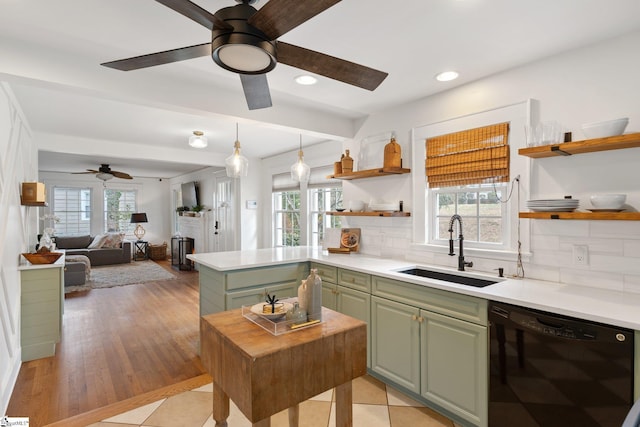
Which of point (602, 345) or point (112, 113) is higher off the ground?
point (112, 113)

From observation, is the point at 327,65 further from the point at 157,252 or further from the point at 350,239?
the point at 157,252

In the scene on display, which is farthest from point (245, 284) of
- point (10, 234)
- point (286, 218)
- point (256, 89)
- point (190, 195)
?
point (190, 195)

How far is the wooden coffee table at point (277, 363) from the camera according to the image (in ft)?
4.43

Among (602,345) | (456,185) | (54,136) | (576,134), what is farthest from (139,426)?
(54,136)

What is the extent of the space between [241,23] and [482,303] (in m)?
1.97

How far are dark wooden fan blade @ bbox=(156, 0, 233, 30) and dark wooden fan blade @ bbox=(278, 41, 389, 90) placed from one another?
0.26 m

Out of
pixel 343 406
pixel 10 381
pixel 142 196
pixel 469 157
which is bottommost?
pixel 10 381

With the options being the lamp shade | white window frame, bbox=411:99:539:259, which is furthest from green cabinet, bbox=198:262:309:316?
the lamp shade

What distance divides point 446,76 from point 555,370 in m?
2.10

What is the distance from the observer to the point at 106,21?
5.99 feet

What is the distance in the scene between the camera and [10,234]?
277cm

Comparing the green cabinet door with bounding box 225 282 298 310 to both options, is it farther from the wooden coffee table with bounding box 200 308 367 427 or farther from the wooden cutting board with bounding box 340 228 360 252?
the wooden coffee table with bounding box 200 308 367 427

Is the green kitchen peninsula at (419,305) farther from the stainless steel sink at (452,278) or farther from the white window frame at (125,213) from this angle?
the white window frame at (125,213)

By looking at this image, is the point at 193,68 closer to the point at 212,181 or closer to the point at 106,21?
the point at 106,21
